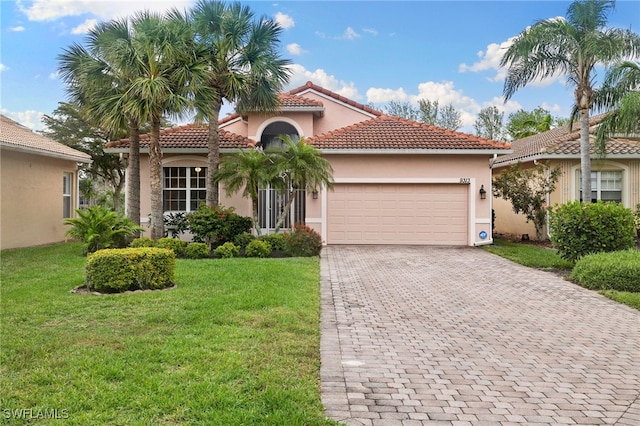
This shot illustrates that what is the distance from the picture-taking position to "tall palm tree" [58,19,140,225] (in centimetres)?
1240

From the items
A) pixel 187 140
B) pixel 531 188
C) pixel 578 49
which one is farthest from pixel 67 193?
pixel 578 49

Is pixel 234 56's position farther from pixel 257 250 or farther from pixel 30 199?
pixel 30 199

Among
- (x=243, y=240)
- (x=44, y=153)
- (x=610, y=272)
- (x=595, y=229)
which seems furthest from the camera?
(x=44, y=153)

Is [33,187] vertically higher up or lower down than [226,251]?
higher up

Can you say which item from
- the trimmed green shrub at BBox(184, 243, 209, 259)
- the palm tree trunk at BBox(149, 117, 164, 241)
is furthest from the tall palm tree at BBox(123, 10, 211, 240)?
the trimmed green shrub at BBox(184, 243, 209, 259)

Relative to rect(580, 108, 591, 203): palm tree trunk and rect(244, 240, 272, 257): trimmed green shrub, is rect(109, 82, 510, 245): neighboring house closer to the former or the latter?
rect(580, 108, 591, 203): palm tree trunk

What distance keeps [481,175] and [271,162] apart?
792 centimetres

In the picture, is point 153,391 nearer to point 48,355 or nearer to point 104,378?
point 104,378

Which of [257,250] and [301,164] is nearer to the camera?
[257,250]

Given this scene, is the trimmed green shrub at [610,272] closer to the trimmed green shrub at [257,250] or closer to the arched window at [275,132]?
the trimmed green shrub at [257,250]

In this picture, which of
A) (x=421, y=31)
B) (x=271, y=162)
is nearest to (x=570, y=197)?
(x=421, y=31)

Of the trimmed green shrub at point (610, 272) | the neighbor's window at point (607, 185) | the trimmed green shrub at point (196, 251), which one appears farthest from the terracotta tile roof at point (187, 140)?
the neighbor's window at point (607, 185)

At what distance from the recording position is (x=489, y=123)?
43.5 meters

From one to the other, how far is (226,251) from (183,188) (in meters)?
5.00
